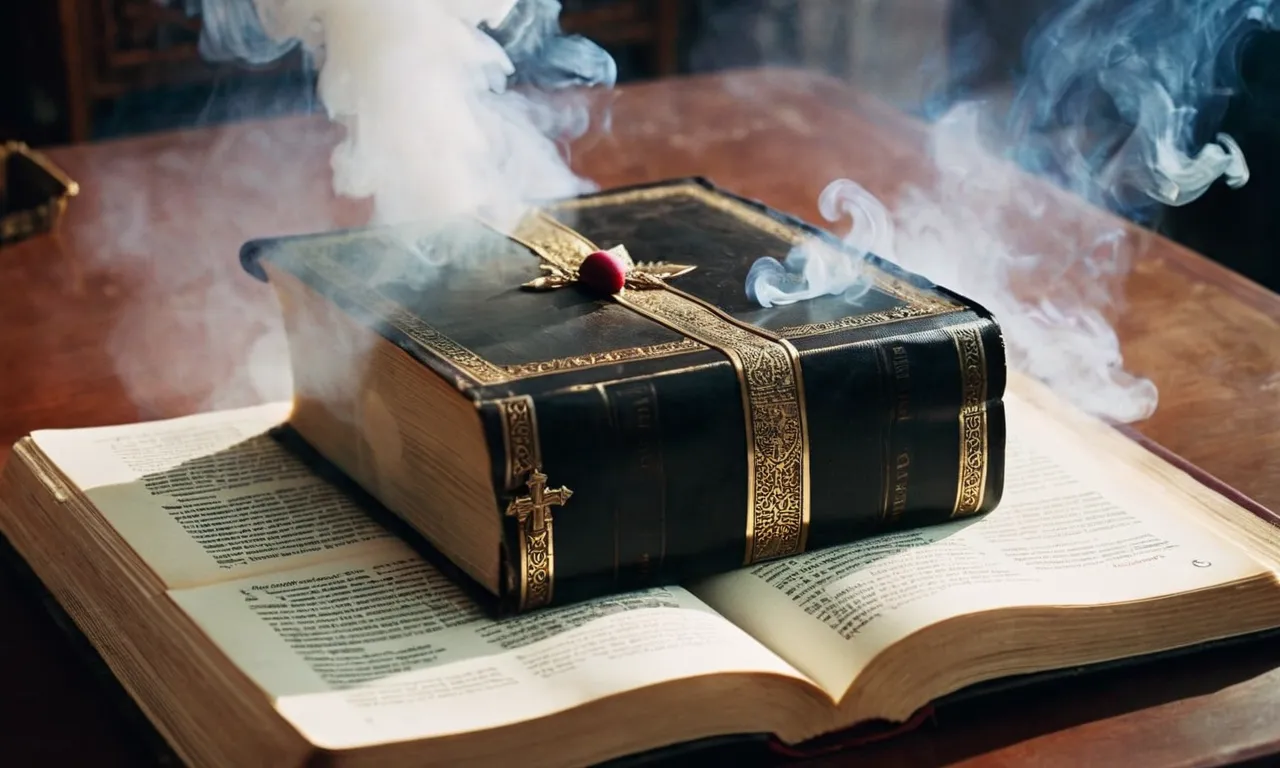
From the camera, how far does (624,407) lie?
92cm

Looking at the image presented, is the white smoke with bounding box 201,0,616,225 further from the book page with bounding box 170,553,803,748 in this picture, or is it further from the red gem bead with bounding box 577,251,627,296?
the book page with bounding box 170,553,803,748

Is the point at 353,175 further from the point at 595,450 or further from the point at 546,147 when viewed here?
the point at 595,450

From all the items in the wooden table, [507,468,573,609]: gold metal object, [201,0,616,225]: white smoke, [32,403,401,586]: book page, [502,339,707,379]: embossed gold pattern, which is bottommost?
the wooden table

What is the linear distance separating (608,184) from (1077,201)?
487mm

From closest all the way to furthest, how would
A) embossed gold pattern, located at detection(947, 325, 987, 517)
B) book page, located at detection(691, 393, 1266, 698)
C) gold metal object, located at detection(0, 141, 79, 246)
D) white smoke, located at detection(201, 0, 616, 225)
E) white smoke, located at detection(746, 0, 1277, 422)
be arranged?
1. book page, located at detection(691, 393, 1266, 698)
2. embossed gold pattern, located at detection(947, 325, 987, 517)
3. white smoke, located at detection(201, 0, 616, 225)
4. white smoke, located at detection(746, 0, 1277, 422)
5. gold metal object, located at detection(0, 141, 79, 246)

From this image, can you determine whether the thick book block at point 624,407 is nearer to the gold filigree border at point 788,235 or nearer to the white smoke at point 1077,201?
the gold filigree border at point 788,235

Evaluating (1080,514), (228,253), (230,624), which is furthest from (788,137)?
(230,624)

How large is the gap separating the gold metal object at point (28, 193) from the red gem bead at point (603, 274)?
2.32ft

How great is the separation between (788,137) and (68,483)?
Answer: 1.09m

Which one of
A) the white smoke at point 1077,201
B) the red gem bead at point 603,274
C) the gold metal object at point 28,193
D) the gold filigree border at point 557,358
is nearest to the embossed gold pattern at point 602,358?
the gold filigree border at point 557,358

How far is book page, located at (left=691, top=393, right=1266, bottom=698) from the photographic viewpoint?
2.98ft

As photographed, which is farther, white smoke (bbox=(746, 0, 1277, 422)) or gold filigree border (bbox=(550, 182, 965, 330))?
white smoke (bbox=(746, 0, 1277, 422))

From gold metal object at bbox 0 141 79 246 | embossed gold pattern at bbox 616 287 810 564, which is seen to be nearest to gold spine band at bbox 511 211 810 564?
embossed gold pattern at bbox 616 287 810 564

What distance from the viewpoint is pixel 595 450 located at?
2.98ft
